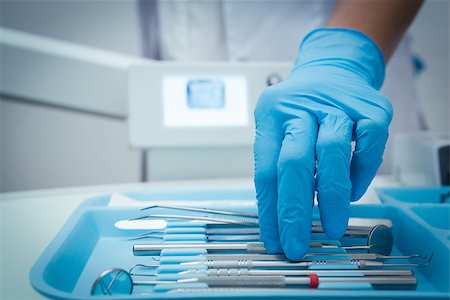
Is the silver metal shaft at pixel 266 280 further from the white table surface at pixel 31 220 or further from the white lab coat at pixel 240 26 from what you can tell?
the white lab coat at pixel 240 26

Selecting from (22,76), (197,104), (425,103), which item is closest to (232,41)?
(197,104)

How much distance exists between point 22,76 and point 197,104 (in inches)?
28.3

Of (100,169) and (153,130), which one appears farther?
(100,169)

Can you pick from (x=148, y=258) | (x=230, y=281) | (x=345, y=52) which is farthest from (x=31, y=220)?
(x=345, y=52)

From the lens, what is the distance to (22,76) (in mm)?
1197

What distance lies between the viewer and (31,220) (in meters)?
0.60

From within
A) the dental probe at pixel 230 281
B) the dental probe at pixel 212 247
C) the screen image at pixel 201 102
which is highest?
the screen image at pixel 201 102

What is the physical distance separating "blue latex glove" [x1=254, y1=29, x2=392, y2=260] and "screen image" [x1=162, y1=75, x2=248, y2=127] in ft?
0.91

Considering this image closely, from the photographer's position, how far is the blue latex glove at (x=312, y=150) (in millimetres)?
420

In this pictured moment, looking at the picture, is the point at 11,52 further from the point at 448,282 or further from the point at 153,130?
the point at 448,282

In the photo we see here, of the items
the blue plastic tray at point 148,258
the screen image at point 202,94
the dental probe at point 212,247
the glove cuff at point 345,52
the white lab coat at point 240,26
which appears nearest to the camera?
the blue plastic tray at point 148,258

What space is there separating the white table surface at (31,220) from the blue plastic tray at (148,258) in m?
0.04

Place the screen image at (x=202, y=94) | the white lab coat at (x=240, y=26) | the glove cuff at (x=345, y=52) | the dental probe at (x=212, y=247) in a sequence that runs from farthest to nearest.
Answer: the white lab coat at (x=240, y=26) < the screen image at (x=202, y=94) < the glove cuff at (x=345, y=52) < the dental probe at (x=212, y=247)

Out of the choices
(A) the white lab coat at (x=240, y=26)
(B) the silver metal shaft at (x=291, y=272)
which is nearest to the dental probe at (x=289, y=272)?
(B) the silver metal shaft at (x=291, y=272)
